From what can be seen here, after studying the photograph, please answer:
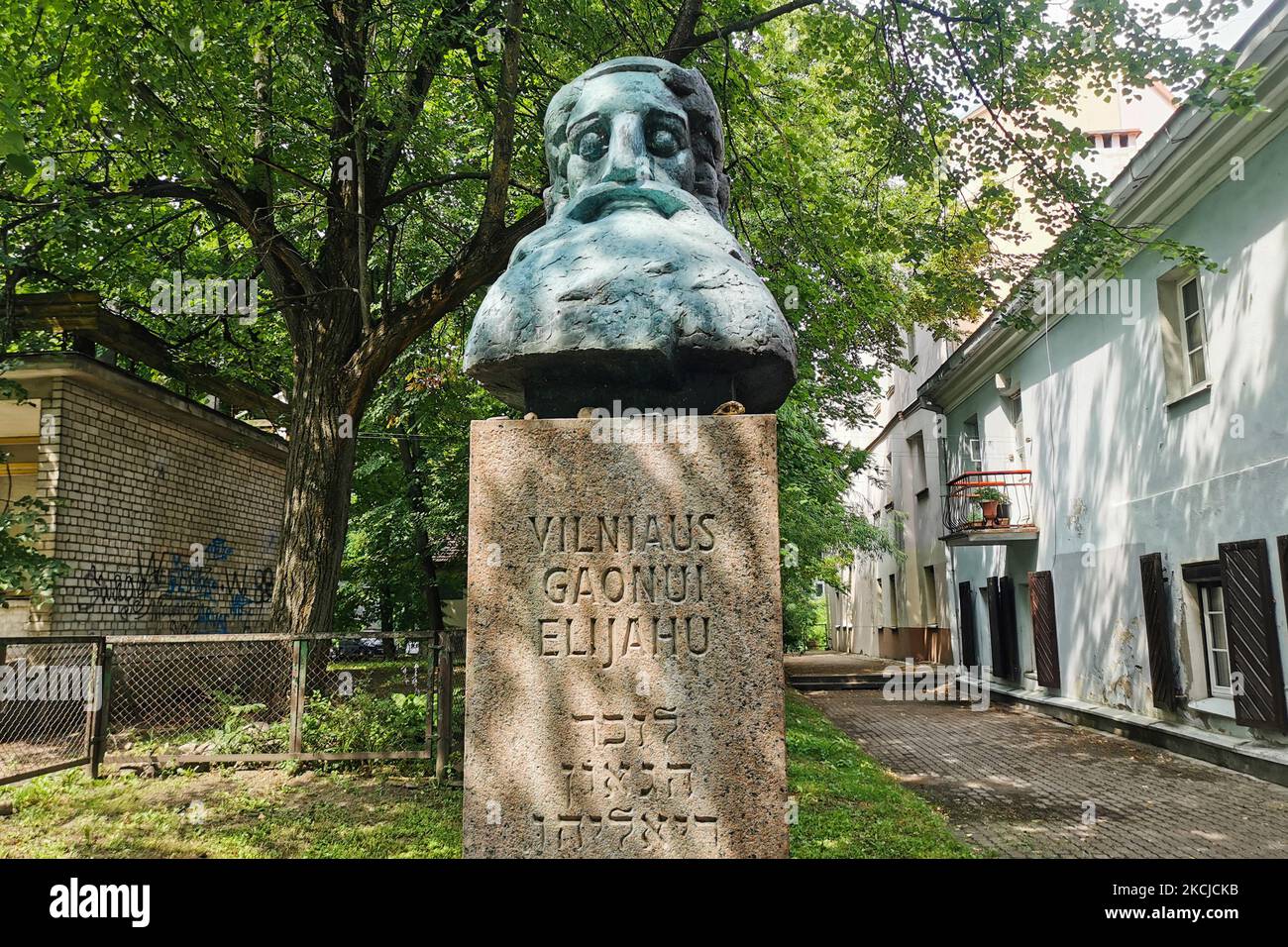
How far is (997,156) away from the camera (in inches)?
375

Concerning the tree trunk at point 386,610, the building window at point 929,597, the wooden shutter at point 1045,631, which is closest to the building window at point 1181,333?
the wooden shutter at point 1045,631

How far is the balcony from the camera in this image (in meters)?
15.9

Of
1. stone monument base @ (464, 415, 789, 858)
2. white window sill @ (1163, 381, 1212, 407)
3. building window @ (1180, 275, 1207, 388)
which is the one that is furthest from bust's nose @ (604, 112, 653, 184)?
building window @ (1180, 275, 1207, 388)

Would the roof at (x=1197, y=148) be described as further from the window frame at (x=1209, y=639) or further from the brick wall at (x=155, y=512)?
the brick wall at (x=155, y=512)

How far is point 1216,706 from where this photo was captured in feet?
33.9

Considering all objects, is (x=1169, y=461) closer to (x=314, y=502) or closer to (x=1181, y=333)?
(x=1181, y=333)

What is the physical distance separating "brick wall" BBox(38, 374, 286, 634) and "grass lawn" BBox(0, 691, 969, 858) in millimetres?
3567

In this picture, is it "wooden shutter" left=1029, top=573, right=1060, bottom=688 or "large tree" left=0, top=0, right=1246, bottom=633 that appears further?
"wooden shutter" left=1029, top=573, right=1060, bottom=688

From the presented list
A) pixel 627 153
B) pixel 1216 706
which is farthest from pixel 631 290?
pixel 1216 706

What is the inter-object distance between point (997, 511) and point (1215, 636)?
5.52 metres

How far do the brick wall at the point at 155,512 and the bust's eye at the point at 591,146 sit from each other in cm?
869

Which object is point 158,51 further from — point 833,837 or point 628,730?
Answer: point 833,837

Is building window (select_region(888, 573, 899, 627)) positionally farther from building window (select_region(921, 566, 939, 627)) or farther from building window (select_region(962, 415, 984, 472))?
building window (select_region(962, 415, 984, 472))

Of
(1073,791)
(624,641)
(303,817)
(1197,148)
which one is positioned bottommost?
(1073,791)
